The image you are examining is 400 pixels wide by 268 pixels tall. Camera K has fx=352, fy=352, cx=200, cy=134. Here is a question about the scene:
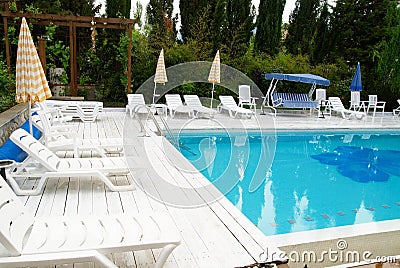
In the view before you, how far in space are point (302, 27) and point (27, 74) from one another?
44.2 feet

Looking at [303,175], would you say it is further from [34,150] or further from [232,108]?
[34,150]

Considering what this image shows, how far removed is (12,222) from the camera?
2.12 m

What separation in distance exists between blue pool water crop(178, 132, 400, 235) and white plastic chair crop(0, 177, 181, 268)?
2.07 m

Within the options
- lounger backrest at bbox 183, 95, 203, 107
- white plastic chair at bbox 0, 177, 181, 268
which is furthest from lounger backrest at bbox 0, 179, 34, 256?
lounger backrest at bbox 183, 95, 203, 107

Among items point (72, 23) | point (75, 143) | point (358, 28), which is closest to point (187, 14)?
point (72, 23)

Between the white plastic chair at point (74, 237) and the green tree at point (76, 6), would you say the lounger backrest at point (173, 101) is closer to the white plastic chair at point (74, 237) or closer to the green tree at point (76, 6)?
the green tree at point (76, 6)

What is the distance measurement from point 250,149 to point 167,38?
6.07 meters

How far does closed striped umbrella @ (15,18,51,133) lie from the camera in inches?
158

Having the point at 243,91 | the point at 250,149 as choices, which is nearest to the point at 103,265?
the point at 250,149

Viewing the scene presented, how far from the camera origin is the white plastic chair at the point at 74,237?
1.98 metres

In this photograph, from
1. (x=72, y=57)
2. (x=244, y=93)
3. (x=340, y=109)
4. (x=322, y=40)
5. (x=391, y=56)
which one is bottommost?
(x=340, y=109)

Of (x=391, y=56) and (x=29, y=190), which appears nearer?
(x=29, y=190)

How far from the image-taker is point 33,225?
2344 millimetres

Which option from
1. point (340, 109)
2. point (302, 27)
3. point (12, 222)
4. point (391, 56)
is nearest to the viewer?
point (12, 222)
